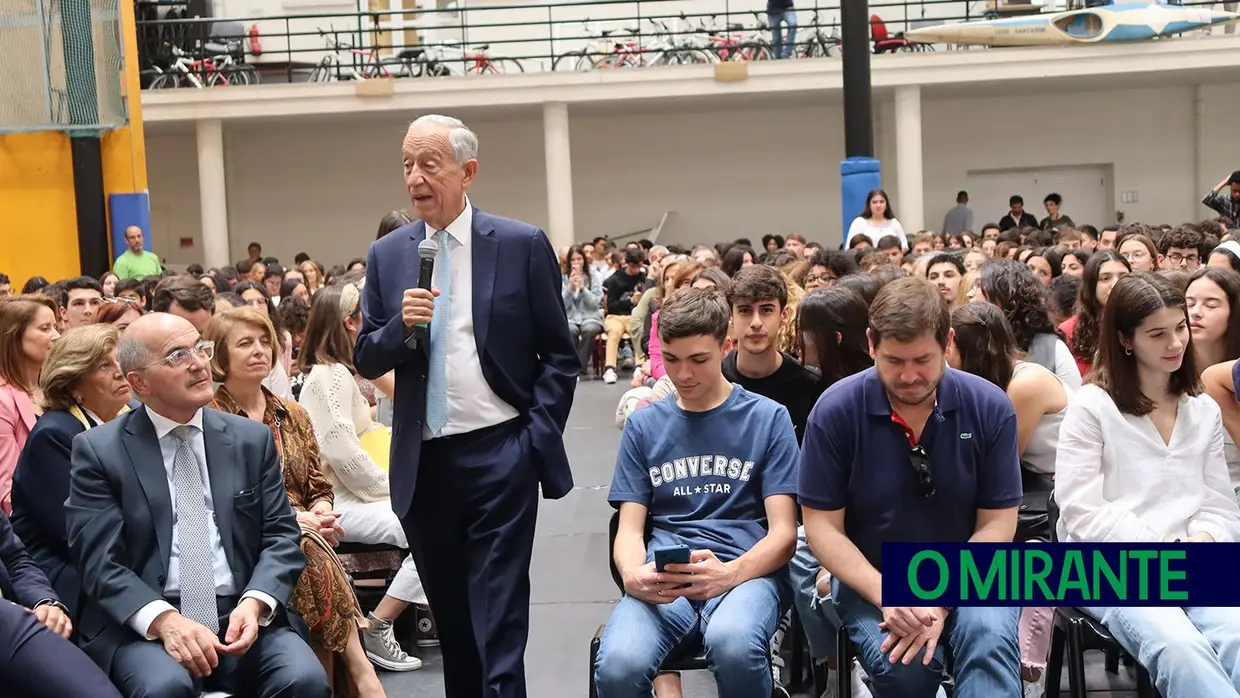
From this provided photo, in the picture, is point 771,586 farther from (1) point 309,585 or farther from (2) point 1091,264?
(2) point 1091,264

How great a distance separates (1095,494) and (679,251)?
10.3 meters

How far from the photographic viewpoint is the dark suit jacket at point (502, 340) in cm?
330

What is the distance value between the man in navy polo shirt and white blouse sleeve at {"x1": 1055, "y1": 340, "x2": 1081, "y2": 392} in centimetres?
136

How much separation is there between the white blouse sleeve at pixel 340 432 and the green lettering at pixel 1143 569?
332cm

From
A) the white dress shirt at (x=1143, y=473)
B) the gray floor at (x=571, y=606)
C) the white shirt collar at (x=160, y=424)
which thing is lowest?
the gray floor at (x=571, y=606)

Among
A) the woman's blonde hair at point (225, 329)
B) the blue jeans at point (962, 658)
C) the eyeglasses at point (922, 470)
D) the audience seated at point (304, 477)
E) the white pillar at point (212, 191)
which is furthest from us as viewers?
the white pillar at point (212, 191)

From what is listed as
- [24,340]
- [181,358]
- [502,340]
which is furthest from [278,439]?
[502,340]

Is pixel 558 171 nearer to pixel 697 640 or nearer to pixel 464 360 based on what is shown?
pixel 464 360

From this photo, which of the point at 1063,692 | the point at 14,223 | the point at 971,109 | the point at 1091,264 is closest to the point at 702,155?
the point at 971,109

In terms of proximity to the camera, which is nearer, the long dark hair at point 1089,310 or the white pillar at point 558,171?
the long dark hair at point 1089,310

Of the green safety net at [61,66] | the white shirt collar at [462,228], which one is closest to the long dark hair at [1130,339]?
the white shirt collar at [462,228]

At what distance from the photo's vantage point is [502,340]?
3.32 metres

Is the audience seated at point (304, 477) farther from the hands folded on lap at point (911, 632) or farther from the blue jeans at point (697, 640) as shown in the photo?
the hands folded on lap at point (911, 632)

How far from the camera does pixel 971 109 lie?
2134 cm
